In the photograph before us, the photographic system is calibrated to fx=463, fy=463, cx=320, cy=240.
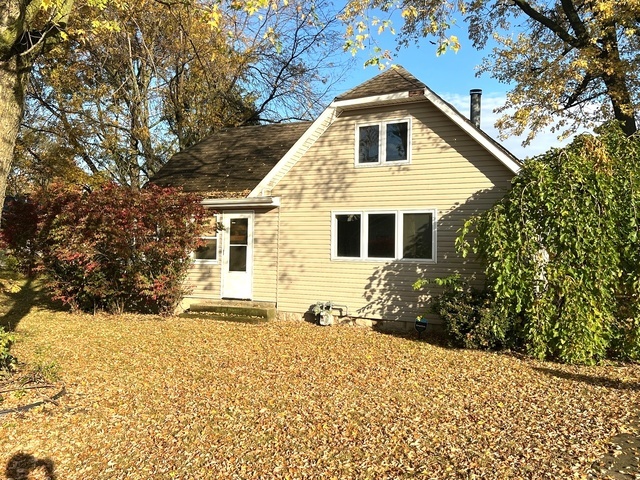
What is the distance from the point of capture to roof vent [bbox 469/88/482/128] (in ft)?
42.7

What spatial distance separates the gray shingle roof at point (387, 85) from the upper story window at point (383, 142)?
735mm

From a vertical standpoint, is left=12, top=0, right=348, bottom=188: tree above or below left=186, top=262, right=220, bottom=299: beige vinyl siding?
above

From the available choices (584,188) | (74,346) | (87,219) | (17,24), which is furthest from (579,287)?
(87,219)

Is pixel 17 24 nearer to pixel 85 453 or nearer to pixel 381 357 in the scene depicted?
pixel 85 453

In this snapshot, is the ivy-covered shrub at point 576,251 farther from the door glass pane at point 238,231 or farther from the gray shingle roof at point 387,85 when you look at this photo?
the door glass pane at point 238,231

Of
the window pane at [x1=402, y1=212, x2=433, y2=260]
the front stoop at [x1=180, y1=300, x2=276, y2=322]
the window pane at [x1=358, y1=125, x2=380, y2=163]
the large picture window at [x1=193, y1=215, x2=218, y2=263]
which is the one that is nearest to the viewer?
the window pane at [x1=402, y1=212, x2=433, y2=260]

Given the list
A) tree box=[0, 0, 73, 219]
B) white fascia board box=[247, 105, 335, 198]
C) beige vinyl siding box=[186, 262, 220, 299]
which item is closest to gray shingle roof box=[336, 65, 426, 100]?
white fascia board box=[247, 105, 335, 198]

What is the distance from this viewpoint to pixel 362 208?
11.6 meters

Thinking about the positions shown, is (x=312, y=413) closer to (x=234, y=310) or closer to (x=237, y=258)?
(x=234, y=310)

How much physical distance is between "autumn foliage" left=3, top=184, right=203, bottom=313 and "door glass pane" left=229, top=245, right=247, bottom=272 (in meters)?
1.27

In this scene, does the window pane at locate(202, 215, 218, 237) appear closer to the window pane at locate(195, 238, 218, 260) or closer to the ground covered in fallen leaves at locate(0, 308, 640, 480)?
the window pane at locate(195, 238, 218, 260)

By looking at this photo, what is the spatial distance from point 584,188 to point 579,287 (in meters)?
1.69

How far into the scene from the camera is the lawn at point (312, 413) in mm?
4449

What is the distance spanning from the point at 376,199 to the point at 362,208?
0.43 metres
